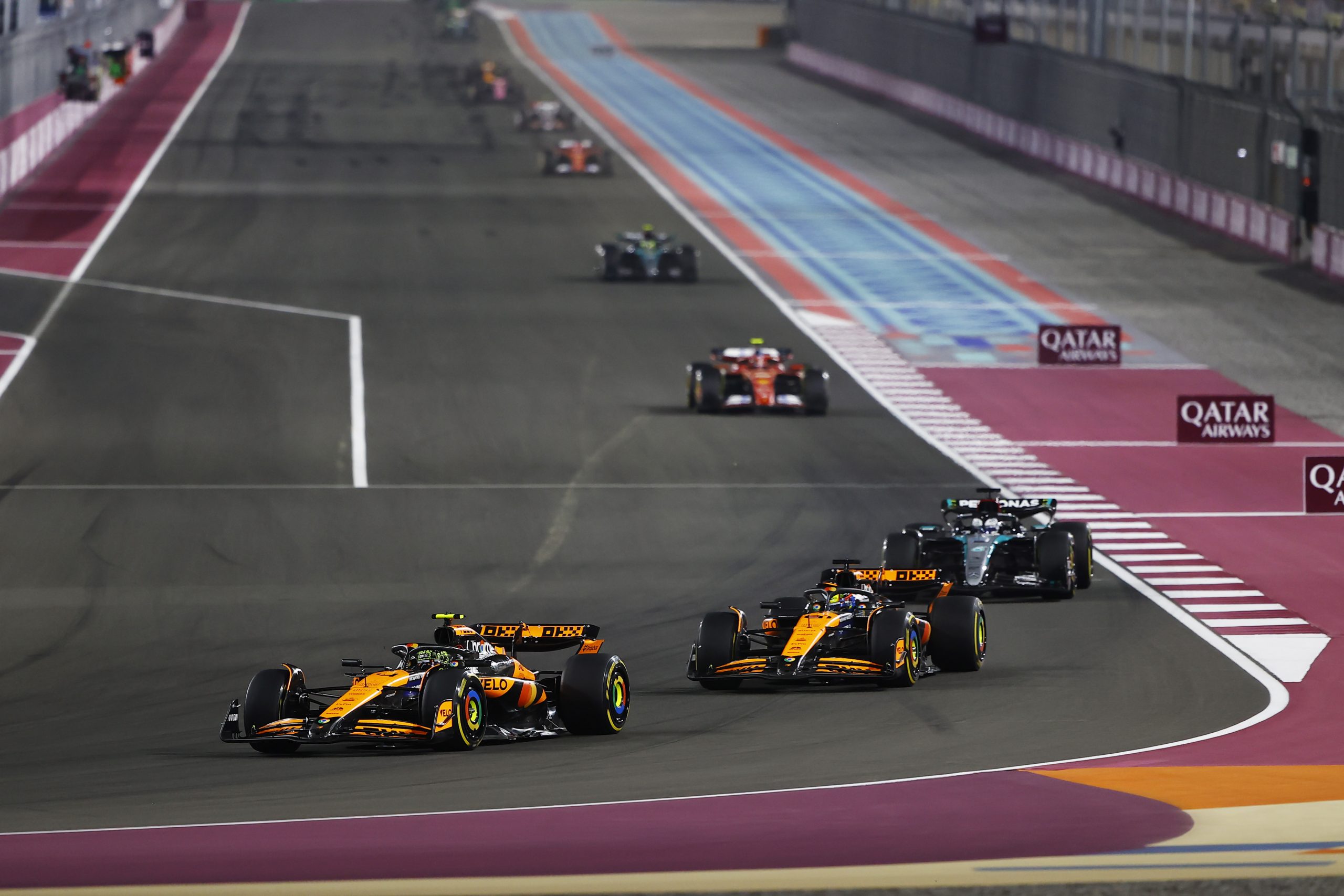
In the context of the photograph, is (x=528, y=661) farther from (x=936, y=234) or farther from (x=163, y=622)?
(x=936, y=234)

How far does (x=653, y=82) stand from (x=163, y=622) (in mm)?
79272

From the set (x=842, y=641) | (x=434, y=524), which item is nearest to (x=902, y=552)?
(x=842, y=641)

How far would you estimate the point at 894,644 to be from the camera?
22031 mm

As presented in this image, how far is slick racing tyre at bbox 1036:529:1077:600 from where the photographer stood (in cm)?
2653

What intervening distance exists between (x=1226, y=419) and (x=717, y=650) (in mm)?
16994

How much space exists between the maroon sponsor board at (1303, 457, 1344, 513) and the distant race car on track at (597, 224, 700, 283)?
1127 inches

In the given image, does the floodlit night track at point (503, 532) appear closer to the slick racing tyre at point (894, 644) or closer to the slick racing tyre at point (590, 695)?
the slick racing tyre at point (590, 695)

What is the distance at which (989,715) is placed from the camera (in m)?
20.9

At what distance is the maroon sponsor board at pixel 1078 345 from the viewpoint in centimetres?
4484

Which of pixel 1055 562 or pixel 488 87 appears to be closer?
pixel 1055 562

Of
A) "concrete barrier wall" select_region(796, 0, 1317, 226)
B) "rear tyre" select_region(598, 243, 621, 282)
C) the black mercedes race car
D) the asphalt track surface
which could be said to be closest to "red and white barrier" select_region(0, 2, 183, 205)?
the asphalt track surface

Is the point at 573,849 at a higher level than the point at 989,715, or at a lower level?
higher

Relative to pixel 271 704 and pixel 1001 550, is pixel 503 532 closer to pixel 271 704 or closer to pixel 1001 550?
pixel 1001 550

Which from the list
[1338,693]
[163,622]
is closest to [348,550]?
[163,622]
